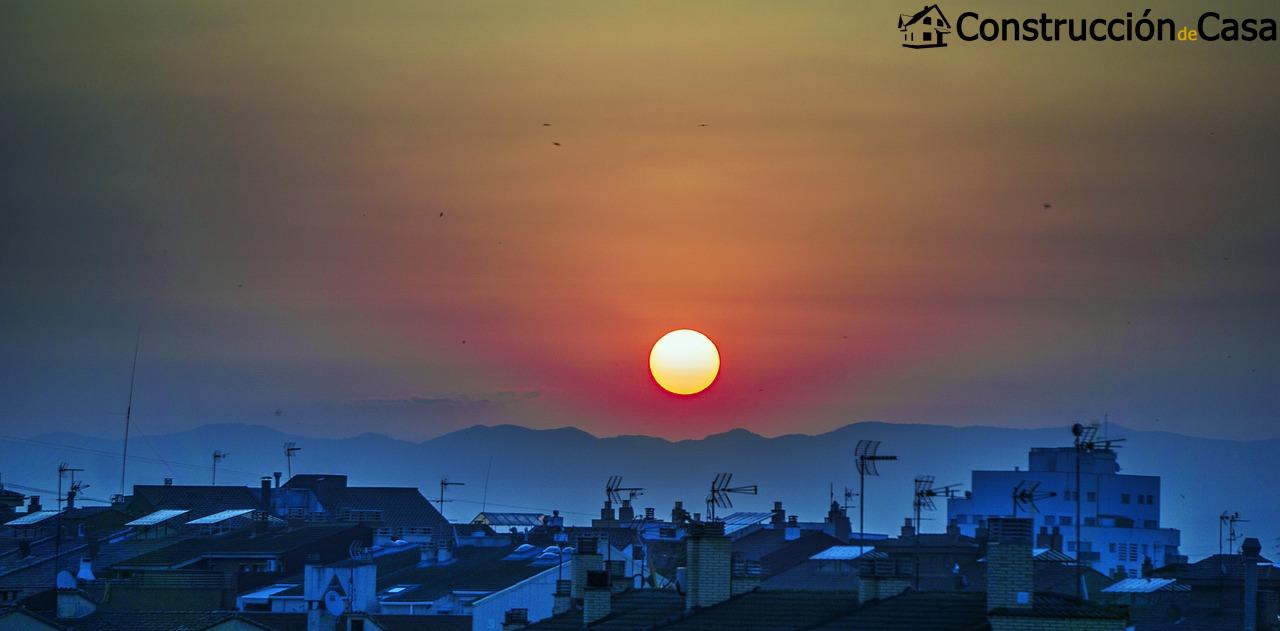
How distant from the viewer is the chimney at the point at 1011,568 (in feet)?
137

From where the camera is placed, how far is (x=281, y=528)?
10606 cm

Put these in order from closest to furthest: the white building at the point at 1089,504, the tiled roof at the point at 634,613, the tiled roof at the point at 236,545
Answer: the tiled roof at the point at 634,613
the tiled roof at the point at 236,545
the white building at the point at 1089,504

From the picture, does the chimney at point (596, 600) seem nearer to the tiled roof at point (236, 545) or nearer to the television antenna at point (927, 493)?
the television antenna at point (927, 493)

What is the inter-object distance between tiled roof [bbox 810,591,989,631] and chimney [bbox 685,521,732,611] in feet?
15.9

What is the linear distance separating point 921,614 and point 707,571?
25.1 feet

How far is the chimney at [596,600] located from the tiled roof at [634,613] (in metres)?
0.25

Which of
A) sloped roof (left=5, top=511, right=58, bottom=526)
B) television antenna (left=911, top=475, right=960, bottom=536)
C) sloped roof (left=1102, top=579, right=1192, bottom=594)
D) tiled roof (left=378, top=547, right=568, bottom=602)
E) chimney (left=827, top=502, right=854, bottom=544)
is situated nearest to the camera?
television antenna (left=911, top=475, right=960, bottom=536)

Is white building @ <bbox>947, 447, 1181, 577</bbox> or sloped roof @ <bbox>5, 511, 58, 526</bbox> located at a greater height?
white building @ <bbox>947, 447, 1181, 577</bbox>

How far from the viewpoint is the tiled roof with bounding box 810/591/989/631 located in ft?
141

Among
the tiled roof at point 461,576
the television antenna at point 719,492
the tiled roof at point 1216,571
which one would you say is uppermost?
the television antenna at point 719,492

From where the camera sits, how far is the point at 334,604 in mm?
75750

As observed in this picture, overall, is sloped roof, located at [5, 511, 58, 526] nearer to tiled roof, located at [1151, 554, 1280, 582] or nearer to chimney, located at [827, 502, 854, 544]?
chimney, located at [827, 502, 854, 544]

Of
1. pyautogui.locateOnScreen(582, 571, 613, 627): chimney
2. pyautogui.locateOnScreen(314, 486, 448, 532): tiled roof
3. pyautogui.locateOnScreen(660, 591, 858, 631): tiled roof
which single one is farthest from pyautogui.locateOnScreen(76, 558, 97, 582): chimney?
pyautogui.locateOnScreen(660, 591, 858, 631): tiled roof

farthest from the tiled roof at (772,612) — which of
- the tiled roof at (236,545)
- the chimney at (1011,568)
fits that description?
the tiled roof at (236,545)
